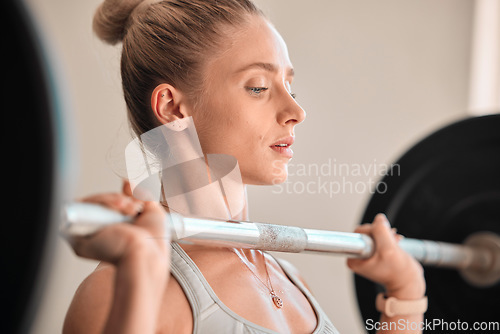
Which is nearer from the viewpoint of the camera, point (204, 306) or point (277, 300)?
point (204, 306)

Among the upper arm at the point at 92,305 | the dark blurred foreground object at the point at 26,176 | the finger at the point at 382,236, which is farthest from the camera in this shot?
the finger at the point at 382,236

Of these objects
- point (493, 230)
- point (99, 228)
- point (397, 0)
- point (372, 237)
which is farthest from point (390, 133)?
point (99, 228)

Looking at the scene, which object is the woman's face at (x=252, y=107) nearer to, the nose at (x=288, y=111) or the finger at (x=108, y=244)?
the nose at (x=288, y=111)

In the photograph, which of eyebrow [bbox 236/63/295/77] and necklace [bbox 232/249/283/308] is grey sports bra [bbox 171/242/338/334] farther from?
eyebrow [bbox 236/63/295/77]

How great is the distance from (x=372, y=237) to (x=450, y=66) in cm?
145

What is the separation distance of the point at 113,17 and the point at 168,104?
0.15 meters

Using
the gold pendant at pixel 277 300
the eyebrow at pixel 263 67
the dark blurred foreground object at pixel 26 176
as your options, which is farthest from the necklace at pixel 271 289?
the dark blurred foreground object at pixel 26 176

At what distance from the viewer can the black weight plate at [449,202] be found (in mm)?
910

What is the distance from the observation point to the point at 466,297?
1.00 metres

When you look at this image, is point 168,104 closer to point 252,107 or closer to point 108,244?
point 252,107

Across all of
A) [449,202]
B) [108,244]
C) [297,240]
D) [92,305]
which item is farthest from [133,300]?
[449,202]

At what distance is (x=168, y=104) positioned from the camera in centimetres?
65

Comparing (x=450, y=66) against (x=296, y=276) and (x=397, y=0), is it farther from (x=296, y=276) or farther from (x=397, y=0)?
(x=296, y=276)

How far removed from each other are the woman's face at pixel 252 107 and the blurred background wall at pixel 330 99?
0.35 ft
